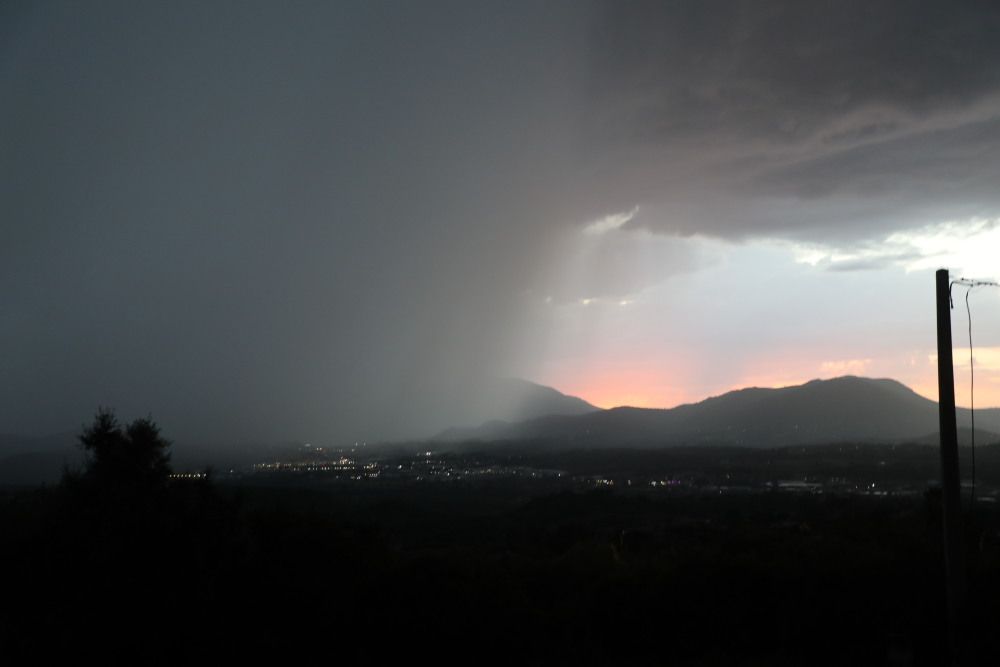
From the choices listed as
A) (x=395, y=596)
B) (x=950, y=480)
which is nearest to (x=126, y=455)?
(x=395, y=596)

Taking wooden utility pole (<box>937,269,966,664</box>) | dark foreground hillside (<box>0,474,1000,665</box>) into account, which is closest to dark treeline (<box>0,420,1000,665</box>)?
dark foreground hillside (<box>0,474,1000,665</box>)

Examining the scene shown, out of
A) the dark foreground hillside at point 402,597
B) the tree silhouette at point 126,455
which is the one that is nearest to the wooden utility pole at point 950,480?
the dark foreground hillside at point 402,597

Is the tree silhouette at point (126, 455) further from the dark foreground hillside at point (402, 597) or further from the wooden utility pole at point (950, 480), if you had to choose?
the wooden utility pole at point (950, 480)

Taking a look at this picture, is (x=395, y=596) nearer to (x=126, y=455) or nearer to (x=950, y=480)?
(x=126, y=455)

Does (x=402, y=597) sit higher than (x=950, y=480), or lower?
lower

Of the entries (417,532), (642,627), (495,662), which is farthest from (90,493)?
(417,532)

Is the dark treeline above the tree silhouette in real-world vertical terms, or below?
below

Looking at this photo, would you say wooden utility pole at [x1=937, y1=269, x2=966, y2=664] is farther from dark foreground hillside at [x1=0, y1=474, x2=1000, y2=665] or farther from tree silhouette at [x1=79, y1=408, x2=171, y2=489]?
tree silhouette at [x1=79, y1=408, x2=171, y2=489]
